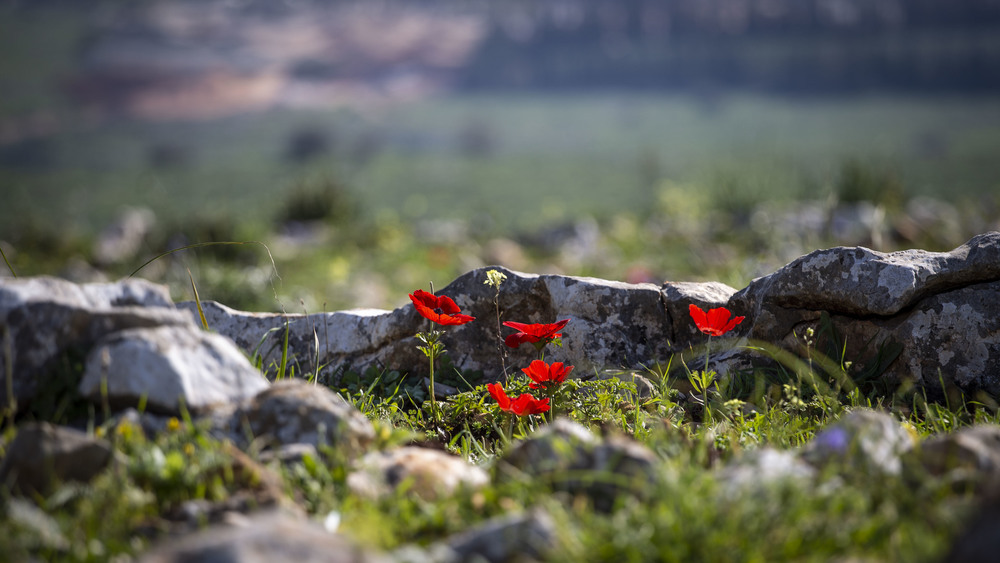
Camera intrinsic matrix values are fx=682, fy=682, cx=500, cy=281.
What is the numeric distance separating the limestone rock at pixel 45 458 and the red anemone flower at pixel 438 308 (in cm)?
121

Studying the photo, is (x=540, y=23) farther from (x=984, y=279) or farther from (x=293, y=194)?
(x=984, y=279)

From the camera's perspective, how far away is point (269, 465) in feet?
6.68

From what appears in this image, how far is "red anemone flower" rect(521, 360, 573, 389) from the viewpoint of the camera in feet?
8.72

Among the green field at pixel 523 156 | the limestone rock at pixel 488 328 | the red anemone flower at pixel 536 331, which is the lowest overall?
the green field at pixel 523 156

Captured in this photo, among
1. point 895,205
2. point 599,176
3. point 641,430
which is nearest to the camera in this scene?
point 641,430

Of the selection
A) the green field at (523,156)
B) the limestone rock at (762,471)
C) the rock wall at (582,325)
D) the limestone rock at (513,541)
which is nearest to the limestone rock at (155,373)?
the rock wall at (582,325)

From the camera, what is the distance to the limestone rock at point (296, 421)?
217 centimetres

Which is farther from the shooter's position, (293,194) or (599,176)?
(599,176)

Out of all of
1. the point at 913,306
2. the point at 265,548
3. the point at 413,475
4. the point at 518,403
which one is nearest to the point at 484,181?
the point at 913,306

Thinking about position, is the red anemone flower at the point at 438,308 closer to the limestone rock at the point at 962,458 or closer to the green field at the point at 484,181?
the green field at the point at 484,181

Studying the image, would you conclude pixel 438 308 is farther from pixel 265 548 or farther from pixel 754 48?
pixel 754 48

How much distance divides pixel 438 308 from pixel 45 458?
4.75 feet

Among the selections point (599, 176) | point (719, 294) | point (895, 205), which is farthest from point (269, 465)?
point (599, 176)

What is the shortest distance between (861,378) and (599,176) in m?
20.1
